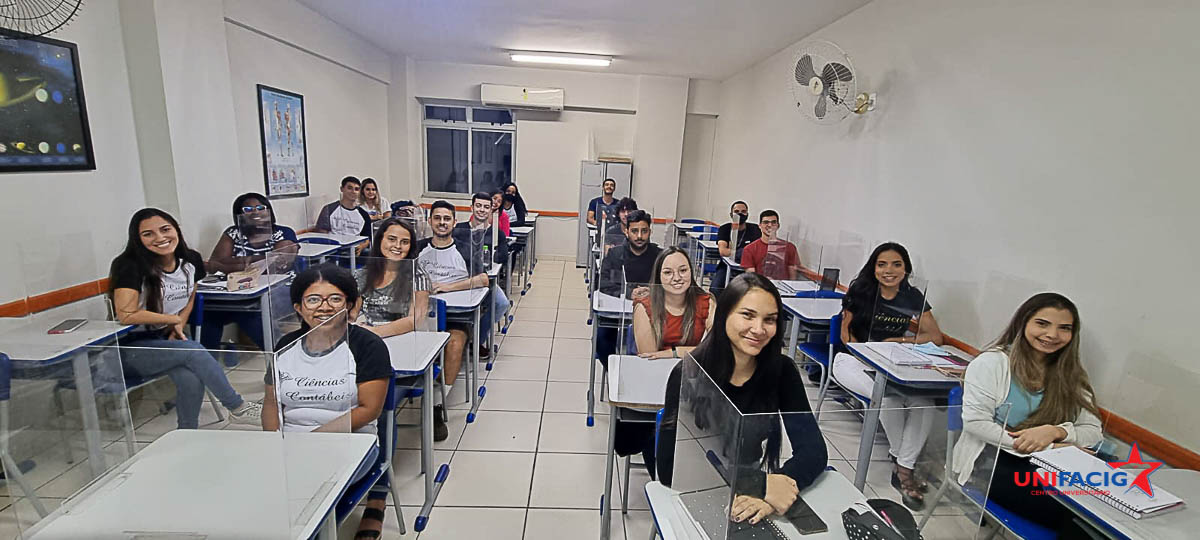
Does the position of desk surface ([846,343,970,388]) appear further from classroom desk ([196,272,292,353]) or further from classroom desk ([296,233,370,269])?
classroom desk ([296,233,370,269])

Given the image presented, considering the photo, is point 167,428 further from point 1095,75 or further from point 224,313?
point 1095,75

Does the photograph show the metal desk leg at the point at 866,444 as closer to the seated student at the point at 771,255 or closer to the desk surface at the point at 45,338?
the desk surface at the point at 45,338

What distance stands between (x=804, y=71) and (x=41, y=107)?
4914 mm

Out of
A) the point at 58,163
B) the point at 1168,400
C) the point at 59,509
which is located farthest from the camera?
the point at 58,163

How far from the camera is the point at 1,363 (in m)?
1.77

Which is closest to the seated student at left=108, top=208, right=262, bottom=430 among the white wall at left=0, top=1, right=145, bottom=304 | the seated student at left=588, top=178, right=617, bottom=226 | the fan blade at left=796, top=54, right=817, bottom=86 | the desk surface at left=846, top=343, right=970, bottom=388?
the white wall at left=0, top=1, right=145, bottom=304

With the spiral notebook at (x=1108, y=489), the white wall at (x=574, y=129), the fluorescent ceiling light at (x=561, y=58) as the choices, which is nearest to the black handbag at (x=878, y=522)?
the spiral notebook at (x=1108, y=489)

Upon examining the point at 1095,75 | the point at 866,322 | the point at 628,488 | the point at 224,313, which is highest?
the point at 1095,75

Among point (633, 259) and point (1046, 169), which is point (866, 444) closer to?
point (1046, 169)

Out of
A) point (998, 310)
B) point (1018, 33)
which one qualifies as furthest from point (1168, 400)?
point (1018, 33)

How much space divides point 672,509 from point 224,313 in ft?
11.0

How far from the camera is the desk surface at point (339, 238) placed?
5.16m

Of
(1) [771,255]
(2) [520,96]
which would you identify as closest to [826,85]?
(1) [771,255]

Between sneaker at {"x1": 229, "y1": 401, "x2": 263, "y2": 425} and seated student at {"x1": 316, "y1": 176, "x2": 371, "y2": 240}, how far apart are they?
4.64 meters
